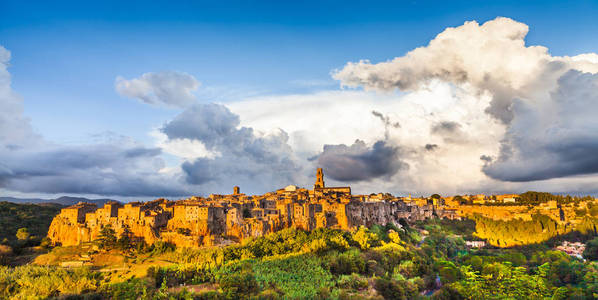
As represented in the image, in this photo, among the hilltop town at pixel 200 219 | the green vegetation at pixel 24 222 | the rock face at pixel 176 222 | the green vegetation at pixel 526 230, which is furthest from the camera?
the green vegetation at pixel 526 230

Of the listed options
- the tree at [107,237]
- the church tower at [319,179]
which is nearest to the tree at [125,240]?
the tree at [107,237]

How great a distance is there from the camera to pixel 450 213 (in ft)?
301

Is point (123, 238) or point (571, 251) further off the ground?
point (123, 238)

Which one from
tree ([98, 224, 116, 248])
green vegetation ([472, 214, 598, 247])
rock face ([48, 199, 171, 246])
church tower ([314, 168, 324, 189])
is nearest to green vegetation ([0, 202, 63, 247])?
rock face ([48, 199, 171, 246])

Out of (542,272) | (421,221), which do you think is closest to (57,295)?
(542,272)

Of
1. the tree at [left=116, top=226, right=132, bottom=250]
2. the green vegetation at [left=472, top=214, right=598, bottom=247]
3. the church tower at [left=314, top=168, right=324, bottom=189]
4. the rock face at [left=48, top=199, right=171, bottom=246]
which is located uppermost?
the church tower at [left=314, top=168, right=324, bottom=189]

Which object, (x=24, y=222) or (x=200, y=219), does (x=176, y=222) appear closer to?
(x=200, y=219)

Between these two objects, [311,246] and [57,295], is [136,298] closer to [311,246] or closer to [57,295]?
[57,295]

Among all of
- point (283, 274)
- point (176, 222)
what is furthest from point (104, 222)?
point (283, 274)

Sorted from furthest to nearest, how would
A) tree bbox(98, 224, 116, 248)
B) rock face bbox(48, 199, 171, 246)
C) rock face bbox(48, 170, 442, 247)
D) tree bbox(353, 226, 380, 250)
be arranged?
tree bbox(353, 226, 380, 250)
rock face bbox(48, 199, 171, 246)
rock face bbox(48, 170, 442, 247)
tree bbox(98, 224, 116, 248)

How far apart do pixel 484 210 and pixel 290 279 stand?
78769mm

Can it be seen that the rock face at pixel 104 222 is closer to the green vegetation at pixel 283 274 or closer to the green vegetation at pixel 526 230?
the green vegetation at pixel 283 274

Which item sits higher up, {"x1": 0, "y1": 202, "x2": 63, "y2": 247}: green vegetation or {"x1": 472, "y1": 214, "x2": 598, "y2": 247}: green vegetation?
{"x1": 0, "y1": 202, "x2": 63, "y2": 247}: green vegetation

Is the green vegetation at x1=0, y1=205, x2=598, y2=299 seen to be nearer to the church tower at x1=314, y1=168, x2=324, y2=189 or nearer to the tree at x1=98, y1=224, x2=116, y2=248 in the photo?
the tree at x1=98, y1=224, x2=116, y2=248
